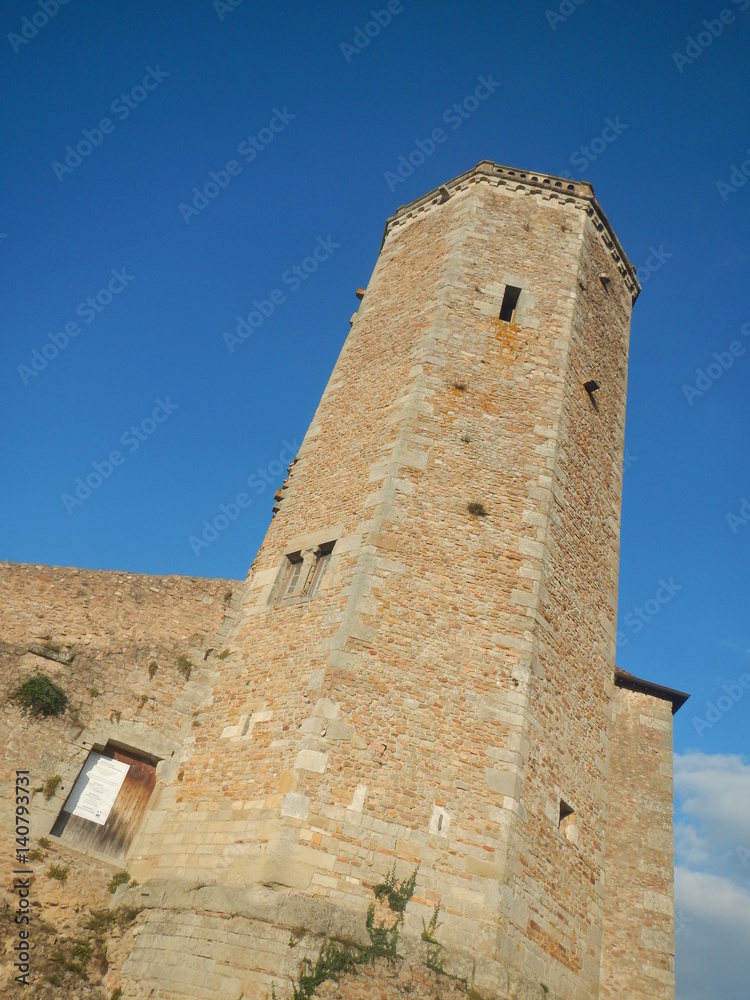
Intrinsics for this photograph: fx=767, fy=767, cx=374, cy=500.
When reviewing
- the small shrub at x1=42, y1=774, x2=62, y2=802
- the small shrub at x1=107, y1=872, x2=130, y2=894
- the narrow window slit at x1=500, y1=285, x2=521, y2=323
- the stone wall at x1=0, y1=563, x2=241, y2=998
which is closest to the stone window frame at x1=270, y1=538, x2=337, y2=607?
the stone wall at x1=0, y1=563, x2=241, y2=998

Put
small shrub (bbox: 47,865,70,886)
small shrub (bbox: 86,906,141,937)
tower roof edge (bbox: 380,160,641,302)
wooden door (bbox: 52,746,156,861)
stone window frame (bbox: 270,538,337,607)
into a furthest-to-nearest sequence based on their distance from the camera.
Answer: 1. tower roof edge (bbox: 380,160,641,302)
2. stone window frame (bbox: 270,538,337,607)
3. wooden door (bbox: 52,746,156,861)
4. small shrub (bbox: 47,865,70,886)
5. small shrub (bbox: 86,906,141,937)

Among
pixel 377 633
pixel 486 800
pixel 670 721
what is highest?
pixel 670 721

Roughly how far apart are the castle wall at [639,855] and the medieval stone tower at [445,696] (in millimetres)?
30

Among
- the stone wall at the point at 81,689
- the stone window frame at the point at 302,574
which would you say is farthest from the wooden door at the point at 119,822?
the stone window frame at the point at 302,574

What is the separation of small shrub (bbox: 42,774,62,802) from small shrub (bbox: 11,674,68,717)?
33.2 inches

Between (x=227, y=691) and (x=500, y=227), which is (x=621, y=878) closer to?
(x=227, y=691)

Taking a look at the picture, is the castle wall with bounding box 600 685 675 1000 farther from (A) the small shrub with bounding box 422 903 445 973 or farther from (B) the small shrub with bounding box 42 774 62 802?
(B) the small shrub with bounding box 42 774 62 802

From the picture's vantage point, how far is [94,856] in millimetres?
9492

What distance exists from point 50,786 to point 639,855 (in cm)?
819

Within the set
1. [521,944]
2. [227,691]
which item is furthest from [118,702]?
[521,944]

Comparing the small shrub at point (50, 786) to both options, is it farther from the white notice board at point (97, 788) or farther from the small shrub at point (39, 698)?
the small shrub at point (39, 698)

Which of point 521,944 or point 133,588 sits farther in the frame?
point 133,588

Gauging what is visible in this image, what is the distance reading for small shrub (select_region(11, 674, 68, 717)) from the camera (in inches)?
401

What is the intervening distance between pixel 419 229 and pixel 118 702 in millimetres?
10988
